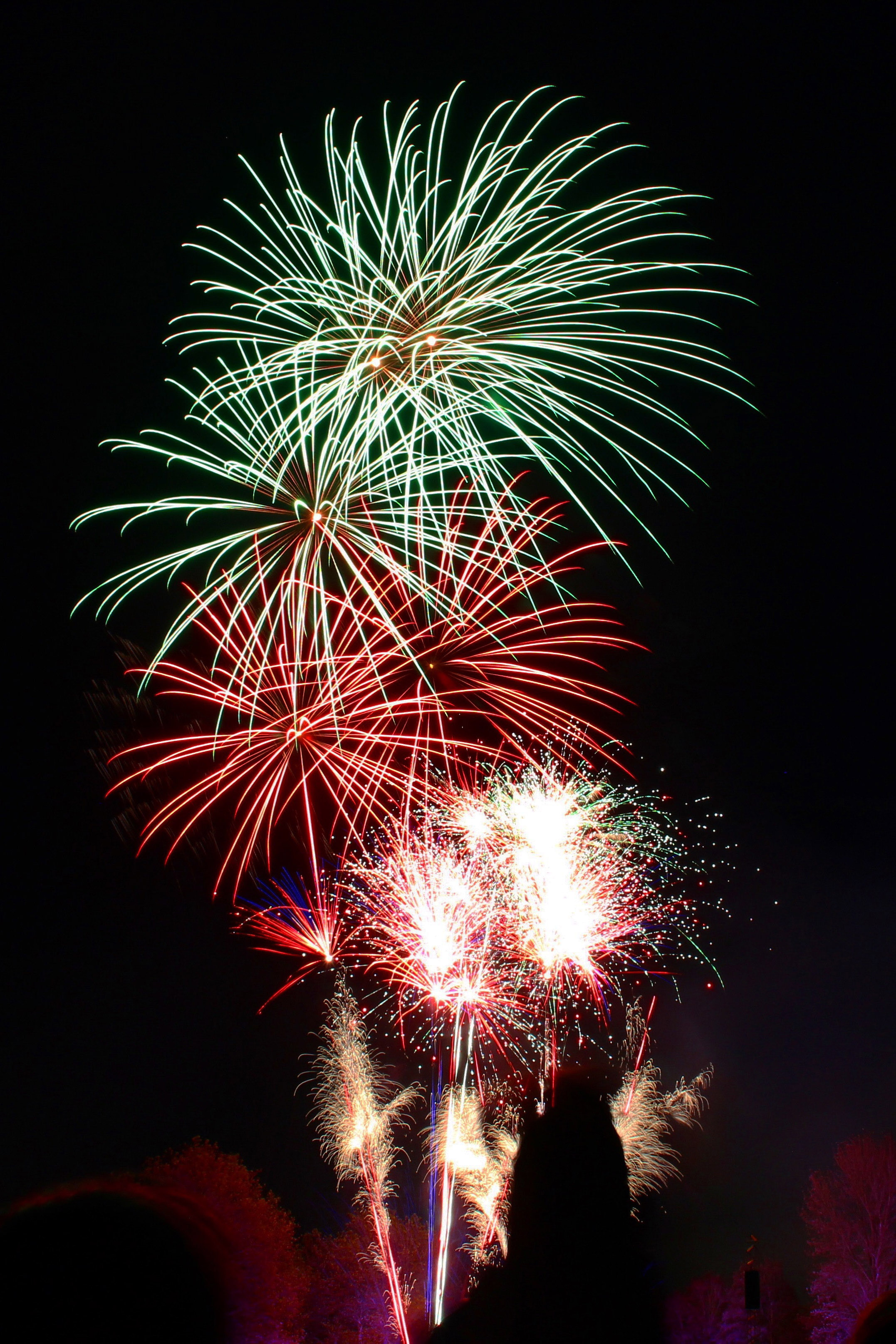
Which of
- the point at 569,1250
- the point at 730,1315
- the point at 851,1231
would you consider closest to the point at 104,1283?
the point at 569,1250

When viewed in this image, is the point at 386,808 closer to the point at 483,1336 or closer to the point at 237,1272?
the point at 483,1336

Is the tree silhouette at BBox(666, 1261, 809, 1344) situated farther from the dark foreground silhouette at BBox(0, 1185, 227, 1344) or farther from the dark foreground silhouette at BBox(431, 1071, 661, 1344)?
the dark foreground silhouette at BBox(0, 1185, 227, 1344)

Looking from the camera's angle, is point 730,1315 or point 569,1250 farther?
point 730,1315

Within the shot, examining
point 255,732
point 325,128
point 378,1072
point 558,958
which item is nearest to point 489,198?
point 325,128

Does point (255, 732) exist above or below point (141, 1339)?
above

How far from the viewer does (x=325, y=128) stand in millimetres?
10039

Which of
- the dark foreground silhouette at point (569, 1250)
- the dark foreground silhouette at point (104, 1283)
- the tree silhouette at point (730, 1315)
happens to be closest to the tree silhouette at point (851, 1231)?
the tree silhouette at point (730, 1315)

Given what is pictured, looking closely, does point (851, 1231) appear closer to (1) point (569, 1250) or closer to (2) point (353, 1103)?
(2) point (353, 1103)

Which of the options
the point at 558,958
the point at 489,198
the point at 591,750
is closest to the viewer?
the point at 489,198

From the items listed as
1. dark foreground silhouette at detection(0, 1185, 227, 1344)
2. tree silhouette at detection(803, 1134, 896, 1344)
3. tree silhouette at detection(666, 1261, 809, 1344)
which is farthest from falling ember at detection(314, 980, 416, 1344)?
dark foreground silhouette at detection(0, 1185, 227, 1344)

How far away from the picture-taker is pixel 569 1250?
3594 millimetres

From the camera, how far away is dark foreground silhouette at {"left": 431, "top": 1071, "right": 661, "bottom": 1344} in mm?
3537

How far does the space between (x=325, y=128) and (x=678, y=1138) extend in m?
22.8

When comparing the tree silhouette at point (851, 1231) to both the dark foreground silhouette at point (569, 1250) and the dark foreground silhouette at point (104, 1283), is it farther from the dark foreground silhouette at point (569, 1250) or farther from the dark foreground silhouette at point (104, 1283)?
the dark foreground silhouette at point (104, 1283)
